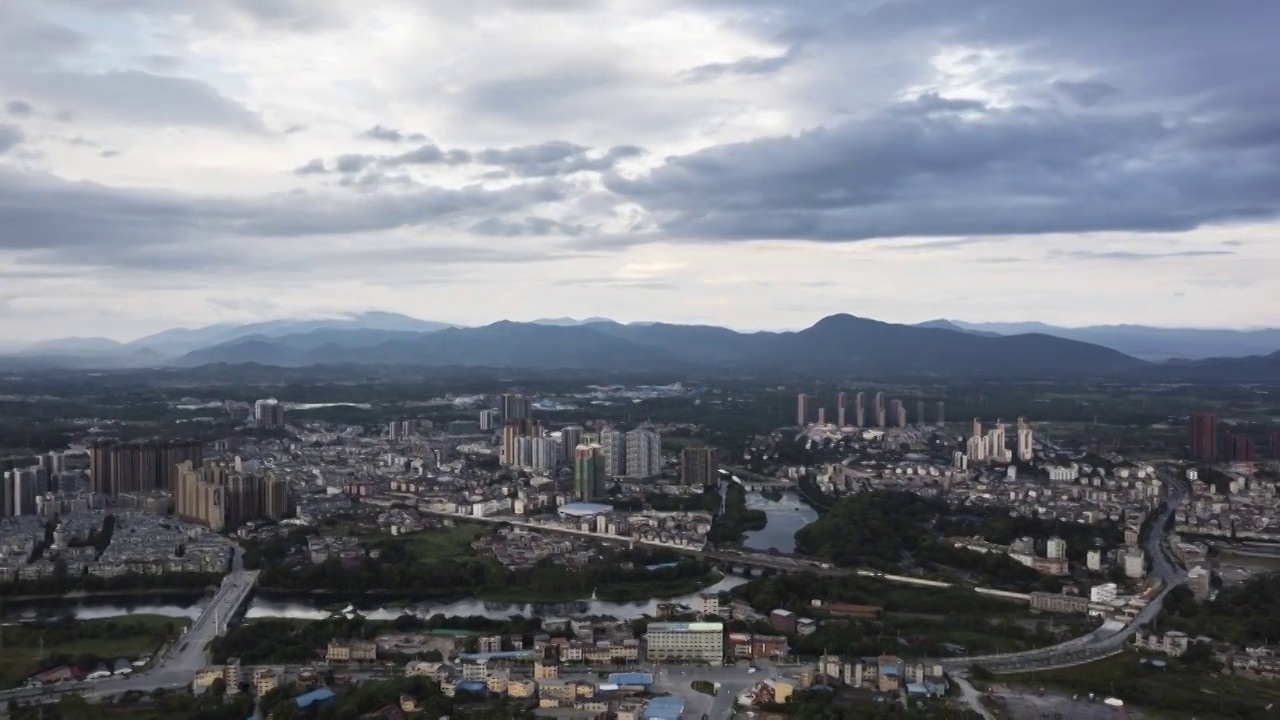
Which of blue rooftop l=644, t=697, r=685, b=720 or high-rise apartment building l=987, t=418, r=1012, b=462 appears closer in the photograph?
blue rooftop l=644, t=697, r=685, b=720

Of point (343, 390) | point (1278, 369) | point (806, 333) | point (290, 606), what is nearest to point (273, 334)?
point (806, 333)

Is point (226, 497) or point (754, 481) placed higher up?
point (226, 497)

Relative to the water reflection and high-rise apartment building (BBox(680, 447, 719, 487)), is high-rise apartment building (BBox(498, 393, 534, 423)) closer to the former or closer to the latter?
high-rise apartment building (BBox(680, 447, 719, 487))

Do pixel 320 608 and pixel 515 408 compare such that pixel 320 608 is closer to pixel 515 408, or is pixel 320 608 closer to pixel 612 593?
pixel 612 593

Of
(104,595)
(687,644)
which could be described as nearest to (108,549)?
(104,595)

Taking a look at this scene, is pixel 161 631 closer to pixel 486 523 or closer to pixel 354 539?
pixel 354 539

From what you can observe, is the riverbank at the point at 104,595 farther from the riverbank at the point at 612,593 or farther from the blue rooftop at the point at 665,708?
the blue rooftop at the point at 665,708

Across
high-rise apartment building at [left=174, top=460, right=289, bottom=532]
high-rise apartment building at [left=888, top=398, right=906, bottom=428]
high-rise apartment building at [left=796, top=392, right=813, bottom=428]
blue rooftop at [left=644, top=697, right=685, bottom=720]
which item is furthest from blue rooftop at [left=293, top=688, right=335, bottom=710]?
high-rise apartment building at [left=796, top=392, right=813, bottom=428]
